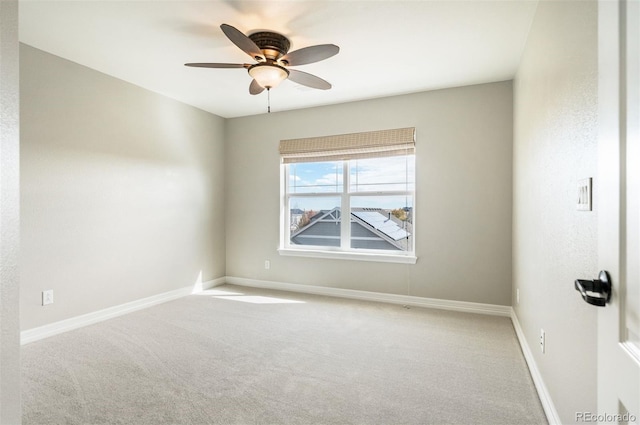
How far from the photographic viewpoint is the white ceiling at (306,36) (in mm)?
2318

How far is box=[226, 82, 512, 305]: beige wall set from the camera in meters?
3.63

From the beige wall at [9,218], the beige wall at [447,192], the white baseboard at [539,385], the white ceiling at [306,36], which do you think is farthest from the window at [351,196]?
the beige wall at [9,218]

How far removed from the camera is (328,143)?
14.5ft

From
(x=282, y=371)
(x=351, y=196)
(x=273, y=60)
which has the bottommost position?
(x=282, y=371)

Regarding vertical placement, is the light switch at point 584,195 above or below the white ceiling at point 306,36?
below

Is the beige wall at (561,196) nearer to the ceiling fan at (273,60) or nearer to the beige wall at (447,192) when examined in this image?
the beige wall at (447,192)

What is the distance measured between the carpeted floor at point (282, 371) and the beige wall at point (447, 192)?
46 centimetres

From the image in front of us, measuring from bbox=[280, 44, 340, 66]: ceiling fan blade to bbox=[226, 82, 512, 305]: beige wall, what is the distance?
193cm

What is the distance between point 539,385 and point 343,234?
276cm

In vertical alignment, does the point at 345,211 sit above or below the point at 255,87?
below

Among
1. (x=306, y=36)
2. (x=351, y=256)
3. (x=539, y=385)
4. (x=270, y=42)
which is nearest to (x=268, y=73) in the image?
(x=270, y=42)

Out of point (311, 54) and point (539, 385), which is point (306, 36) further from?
point (539, 385)

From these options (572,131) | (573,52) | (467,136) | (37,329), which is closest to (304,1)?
(573,52)

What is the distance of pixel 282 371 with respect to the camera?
237 centimetres
